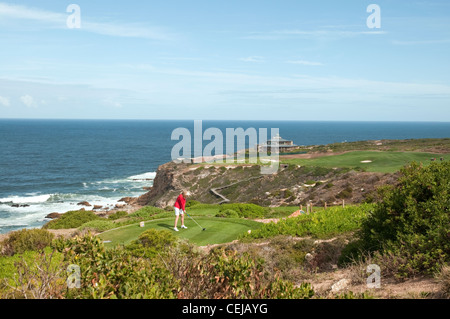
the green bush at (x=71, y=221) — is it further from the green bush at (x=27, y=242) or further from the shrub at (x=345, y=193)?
the shrub at (x=345, y=193)

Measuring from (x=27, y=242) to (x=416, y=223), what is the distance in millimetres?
15698

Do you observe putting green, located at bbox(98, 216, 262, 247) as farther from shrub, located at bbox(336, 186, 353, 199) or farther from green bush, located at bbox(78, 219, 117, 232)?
shrub, located at bbox(336, 186, 353, 199)

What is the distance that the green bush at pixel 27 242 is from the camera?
16578mm

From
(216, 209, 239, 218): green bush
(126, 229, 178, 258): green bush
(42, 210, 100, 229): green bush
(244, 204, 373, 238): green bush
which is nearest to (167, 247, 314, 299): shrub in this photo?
(126, 229, 178, 258): green bush

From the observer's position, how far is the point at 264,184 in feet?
143

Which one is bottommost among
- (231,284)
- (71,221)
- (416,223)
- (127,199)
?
(127,199)

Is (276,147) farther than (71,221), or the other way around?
(276,147)

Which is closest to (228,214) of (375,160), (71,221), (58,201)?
(71,221)

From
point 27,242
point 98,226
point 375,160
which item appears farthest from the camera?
point 375,160

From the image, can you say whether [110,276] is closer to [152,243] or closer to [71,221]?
[152,243]

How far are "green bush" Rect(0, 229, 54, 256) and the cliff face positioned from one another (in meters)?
20.0
